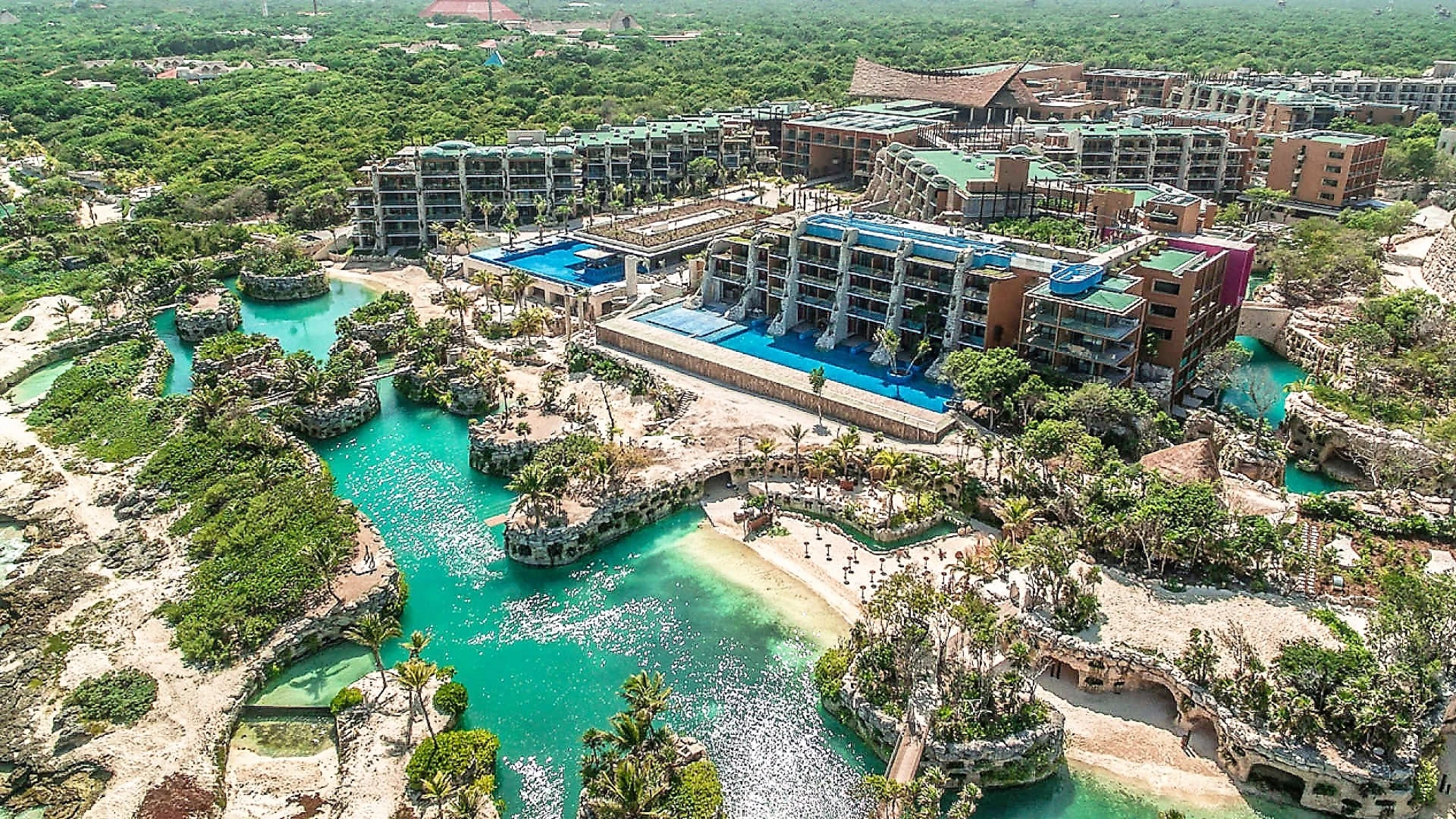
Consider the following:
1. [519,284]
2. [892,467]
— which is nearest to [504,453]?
[892,467]

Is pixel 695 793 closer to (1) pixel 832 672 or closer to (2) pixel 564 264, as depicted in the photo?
(1) pixel 832 672

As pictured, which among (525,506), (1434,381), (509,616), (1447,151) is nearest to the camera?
(509,616)

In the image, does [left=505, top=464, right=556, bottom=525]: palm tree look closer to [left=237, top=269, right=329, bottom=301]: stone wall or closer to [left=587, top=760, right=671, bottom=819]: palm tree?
[left=587, top=760, right=671, bottom=819]: palm tree

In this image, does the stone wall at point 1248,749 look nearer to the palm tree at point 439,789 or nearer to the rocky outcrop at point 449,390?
the palm tree at point 439,789

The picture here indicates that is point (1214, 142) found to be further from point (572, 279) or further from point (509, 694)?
point (509, 694)

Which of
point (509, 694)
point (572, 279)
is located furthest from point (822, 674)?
point (572, 279)
